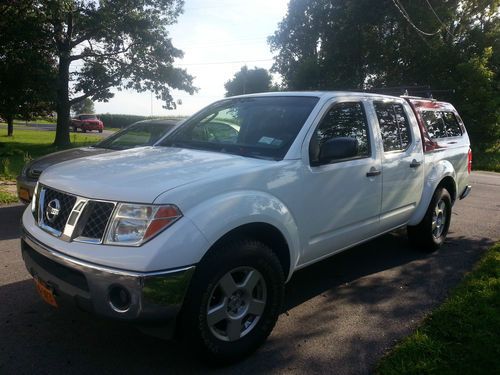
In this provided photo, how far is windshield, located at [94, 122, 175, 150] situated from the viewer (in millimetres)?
7535

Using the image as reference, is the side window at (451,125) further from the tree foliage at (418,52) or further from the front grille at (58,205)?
the tree foliage at (418,52)

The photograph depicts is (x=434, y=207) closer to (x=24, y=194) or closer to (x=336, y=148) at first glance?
(x=336, y=148)

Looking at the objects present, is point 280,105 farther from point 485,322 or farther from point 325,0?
point 325,0

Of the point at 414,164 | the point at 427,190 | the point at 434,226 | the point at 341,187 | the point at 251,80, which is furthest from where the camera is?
the point at 251,80

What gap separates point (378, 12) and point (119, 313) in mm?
30304

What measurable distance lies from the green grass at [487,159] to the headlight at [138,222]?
1866 centimetres

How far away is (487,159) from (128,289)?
73.4 ft

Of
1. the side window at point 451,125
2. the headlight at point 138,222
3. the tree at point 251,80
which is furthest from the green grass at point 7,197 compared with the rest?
the tree at point 251,80

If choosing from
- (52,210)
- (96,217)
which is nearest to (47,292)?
(52,210)

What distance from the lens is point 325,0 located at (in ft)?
115

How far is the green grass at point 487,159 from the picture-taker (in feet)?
61.1

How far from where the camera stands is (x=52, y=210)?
3.04m

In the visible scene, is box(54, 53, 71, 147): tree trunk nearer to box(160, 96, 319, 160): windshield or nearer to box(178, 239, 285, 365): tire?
box(160, 96, 319, 160): windshield

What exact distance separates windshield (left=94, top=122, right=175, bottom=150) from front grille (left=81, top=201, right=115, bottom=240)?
4.73 m
